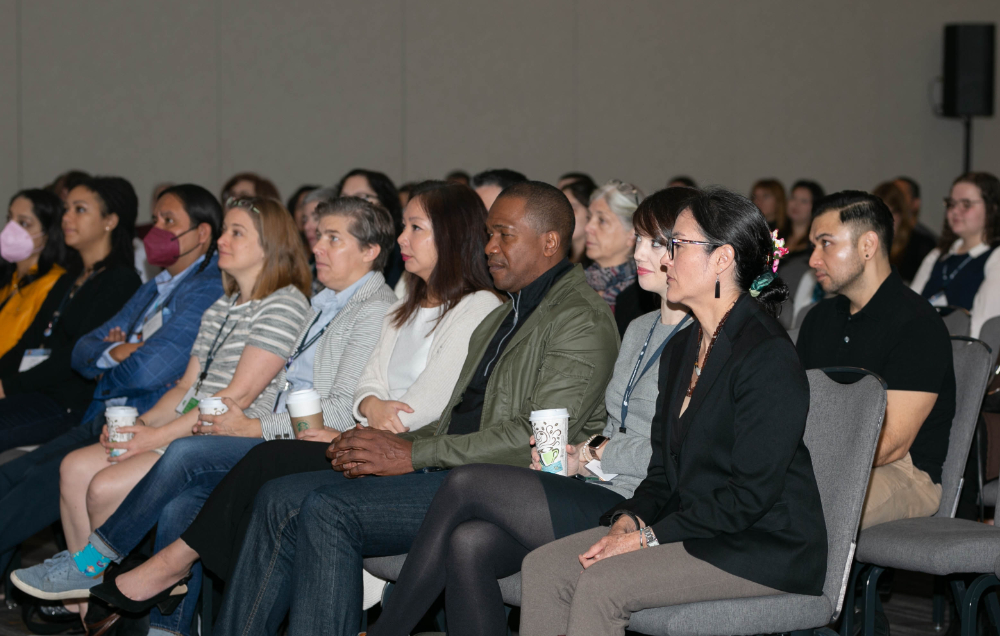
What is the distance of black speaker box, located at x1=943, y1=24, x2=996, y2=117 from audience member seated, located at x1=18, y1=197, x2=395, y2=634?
26.1ft

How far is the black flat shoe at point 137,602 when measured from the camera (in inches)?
99.9

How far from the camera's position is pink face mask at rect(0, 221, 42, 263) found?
4.26m

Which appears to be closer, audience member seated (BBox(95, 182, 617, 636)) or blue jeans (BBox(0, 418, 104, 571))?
audience member seated (BBox(95, 182, 617, 636))

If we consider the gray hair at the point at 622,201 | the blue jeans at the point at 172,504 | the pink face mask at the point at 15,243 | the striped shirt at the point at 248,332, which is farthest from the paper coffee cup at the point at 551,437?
the pink face mask at the point at 15,243

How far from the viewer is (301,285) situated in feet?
11.2

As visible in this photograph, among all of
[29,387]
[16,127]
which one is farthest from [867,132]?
[29,387]

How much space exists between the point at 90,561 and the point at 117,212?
180 centimetres

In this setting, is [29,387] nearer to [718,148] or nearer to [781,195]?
[781,195]

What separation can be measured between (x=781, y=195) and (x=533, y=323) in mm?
5236

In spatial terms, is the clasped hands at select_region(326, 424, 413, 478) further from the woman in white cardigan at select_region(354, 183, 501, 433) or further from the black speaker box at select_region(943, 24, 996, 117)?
the black speaker box at select_region(943, 24, 996, 117)

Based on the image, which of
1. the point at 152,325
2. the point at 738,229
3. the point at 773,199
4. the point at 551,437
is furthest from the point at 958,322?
the point at 773,199

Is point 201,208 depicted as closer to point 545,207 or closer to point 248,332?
point 248,332

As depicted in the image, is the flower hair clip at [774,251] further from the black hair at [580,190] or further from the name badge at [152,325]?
the name badge at [152,325]

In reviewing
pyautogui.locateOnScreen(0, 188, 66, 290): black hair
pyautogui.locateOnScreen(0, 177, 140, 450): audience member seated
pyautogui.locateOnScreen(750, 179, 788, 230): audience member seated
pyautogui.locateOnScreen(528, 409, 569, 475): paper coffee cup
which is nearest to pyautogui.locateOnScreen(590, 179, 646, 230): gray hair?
pyautogui.locateOnScreen(528, 409, 569, 475): paper coffee cup
